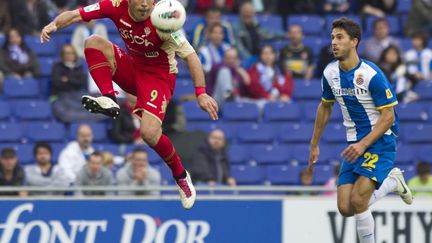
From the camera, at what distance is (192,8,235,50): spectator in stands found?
1881cm

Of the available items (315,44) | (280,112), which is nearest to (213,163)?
(280,112)

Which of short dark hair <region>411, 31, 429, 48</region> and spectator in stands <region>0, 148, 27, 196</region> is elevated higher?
short dark hair <region>411, 31, 429, 48</region>

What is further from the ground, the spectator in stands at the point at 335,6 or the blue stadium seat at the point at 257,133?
the spectator in stands at the point at 335,6

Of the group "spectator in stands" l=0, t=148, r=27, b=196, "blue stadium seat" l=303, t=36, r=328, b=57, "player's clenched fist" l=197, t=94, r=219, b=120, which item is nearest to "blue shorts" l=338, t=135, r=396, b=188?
"player's clenched fist" l=197, t=94, r=219, b=120

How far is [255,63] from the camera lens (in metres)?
18.8

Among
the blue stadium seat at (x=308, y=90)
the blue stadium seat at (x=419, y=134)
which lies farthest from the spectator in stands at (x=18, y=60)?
the blue stadium seat at (x=419, y=134)

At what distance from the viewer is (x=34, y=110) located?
699 inches

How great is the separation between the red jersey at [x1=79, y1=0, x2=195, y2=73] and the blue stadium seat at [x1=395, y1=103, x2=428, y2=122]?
6.56 metres

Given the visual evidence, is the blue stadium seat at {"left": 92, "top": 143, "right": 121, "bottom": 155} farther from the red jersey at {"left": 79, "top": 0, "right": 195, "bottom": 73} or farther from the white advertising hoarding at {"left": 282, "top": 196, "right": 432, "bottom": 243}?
the red jersey at {"left": 79, "top": 0, "right": 195, "bottom": 73}

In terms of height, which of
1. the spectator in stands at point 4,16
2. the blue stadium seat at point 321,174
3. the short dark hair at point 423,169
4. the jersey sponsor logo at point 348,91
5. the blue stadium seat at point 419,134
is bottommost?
the blue stadium seat at point 321,174

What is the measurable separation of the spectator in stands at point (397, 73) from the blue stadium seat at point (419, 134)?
495 millimetres

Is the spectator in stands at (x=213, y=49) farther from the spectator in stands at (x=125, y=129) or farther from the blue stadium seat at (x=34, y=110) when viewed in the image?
the blue stadium seat at (x=34, y=110)

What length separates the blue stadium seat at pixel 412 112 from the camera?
1875 cm

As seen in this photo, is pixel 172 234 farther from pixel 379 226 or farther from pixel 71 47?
pixel 71 47
